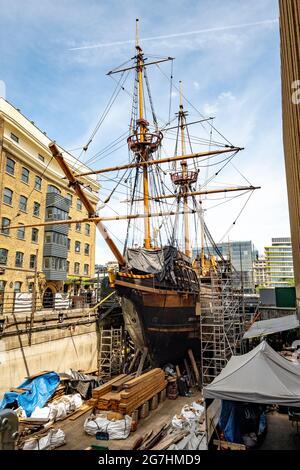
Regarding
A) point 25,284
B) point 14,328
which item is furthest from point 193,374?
point 25,284

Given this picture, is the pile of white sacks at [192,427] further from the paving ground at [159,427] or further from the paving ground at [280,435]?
the paving ground at [280,435]

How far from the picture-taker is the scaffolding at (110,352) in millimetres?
16828

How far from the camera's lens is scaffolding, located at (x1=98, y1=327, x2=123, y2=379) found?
16828mm

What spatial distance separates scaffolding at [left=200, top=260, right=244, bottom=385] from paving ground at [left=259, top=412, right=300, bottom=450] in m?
5.30

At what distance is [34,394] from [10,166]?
19.8 metres

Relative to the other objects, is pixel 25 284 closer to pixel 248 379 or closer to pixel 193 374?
pixel 193 374

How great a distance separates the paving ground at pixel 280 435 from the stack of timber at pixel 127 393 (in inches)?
174

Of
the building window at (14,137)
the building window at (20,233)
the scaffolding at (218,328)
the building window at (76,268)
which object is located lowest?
the scaffolding at (218,328)

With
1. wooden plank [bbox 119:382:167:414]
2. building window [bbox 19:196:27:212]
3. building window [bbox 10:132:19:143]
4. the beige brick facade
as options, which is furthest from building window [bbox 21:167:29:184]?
wooden plank [bbox 119:382:167:414]

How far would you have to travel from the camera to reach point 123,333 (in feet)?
61.9

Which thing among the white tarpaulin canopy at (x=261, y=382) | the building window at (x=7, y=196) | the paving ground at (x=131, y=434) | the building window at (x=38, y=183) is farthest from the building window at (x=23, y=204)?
the white tarpaulin canopy at (x=261, y=382)

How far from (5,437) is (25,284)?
23.6 meters

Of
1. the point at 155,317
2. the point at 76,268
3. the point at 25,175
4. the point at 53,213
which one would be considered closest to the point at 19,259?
the point at 53,213

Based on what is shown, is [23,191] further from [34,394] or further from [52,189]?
[34,394]
